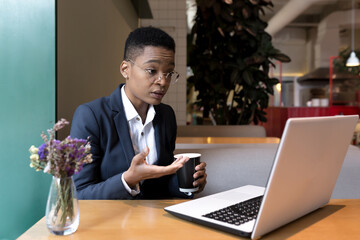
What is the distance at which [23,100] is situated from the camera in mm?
1407

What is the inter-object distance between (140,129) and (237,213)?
699mm

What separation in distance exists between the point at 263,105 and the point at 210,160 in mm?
2739

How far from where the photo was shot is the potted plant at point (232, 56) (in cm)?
405

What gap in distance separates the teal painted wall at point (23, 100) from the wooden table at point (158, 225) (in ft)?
1.74

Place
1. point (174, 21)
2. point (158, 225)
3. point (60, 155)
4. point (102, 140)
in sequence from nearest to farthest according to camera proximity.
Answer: point (60, 155)
point (158, 225)
point (102, 140)
point (174, 21)

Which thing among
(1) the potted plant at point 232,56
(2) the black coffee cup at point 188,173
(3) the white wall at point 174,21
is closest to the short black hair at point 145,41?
(2) the black coffee cup at point 188,173

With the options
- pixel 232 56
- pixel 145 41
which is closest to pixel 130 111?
pixel 145 41

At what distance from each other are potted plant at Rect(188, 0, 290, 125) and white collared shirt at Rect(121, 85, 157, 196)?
8.83 ft

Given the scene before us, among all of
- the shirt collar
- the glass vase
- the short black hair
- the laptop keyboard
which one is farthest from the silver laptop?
the short black hair

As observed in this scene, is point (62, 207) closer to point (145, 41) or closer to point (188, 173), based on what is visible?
point (188, 173)

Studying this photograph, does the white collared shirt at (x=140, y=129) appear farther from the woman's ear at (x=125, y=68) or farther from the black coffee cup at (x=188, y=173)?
the black coffee cup at (x=188, y=173)

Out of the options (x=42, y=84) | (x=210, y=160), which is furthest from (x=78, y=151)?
(x=210, y=160)

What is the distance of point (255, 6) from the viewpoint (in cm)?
416

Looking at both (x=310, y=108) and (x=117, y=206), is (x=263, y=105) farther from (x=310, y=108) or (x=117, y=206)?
(x=310, y=108)
